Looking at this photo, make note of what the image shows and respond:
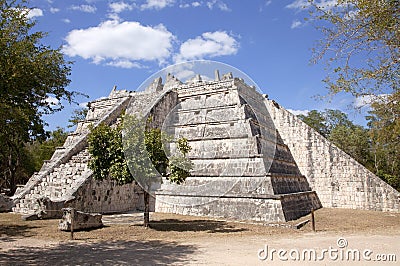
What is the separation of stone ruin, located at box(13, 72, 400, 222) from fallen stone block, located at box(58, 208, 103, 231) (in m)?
2.66

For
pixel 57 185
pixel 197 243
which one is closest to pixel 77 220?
pixel 197 243

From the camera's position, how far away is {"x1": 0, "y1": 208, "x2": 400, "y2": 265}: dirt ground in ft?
23.3

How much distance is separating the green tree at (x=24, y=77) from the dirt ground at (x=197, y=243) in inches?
129

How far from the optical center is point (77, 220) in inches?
419

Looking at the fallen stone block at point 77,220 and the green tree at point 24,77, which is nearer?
the green tree at point 24,77

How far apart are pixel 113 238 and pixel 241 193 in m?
6.01

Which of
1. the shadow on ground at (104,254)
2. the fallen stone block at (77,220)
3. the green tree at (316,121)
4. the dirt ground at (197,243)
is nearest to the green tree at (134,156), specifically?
the fallen stone block at (77,220)

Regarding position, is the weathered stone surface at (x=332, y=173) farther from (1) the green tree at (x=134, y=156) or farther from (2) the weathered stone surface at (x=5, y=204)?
(2) the weathered stone surface at (x=5, y=204)

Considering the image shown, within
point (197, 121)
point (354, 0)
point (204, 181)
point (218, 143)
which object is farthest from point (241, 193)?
point (354, 0)

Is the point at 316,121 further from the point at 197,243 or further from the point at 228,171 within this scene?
the point at 197,243

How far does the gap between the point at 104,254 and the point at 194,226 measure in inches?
190

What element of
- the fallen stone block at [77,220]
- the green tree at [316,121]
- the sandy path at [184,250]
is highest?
the green tree at [316,121]

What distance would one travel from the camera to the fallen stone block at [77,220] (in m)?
10.5

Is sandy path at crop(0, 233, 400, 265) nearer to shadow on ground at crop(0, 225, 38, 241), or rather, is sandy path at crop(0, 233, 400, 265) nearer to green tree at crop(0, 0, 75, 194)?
shadow on ground at crop(0, 225, 38, 241)
